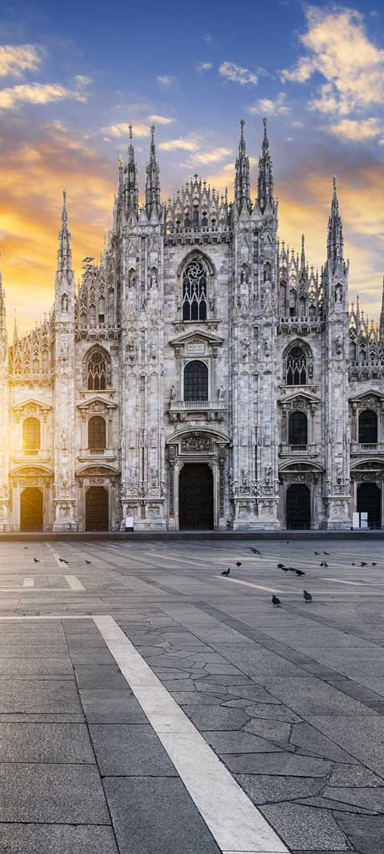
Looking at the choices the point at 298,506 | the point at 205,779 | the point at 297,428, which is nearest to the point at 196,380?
the point at 297,428

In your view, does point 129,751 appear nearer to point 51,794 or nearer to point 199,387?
point 51,794

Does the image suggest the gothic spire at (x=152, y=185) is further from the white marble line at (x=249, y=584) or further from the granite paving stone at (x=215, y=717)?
the granite paving stone at (x=215, y=717)

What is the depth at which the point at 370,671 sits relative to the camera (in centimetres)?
802

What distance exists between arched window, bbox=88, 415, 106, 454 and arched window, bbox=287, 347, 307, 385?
12041mm

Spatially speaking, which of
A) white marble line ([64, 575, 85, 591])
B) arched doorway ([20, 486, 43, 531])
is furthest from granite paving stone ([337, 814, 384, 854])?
arched doorway ([20, 486, 43, 531])

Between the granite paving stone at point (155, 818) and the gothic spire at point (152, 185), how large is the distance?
4557 cm

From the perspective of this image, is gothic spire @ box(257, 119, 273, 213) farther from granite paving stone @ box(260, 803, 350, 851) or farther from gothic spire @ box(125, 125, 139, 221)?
granite paving stone @ box(260, 803, 350, 851)

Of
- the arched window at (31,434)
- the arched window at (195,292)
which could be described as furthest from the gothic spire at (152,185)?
the arched window at (31,434)

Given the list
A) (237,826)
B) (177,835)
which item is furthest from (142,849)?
(237,826)

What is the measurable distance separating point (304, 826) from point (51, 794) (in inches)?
61.5

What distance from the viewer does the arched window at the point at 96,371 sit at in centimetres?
4866

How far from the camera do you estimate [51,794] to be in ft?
15.5

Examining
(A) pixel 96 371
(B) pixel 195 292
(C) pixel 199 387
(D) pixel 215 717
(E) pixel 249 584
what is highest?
(B) pixel 195 292

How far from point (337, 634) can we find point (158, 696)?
3908 millimetres
